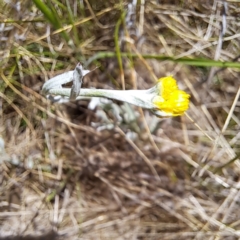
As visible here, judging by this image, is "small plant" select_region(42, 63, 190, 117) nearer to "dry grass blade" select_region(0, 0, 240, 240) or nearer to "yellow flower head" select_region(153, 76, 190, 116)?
"yellow flower head" select_region(153, 76, 190, 116)

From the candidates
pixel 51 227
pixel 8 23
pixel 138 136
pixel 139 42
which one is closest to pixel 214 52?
pixel 139 42

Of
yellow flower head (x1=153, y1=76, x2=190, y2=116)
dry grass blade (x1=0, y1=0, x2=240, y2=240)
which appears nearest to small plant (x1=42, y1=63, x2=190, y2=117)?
yellow flower head (x1=153, y1=76, x2=190, y2=116)

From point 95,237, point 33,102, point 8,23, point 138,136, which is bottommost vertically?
point 95,237

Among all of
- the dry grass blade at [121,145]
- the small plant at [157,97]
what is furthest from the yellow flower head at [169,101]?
the dry grass blade at [121,145]

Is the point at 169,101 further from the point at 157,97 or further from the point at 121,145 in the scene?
the point at 121,145

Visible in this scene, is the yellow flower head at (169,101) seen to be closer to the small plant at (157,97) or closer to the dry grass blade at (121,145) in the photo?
the small plant at (157,97)

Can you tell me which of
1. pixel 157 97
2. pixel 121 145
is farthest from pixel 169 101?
pixel 121 145

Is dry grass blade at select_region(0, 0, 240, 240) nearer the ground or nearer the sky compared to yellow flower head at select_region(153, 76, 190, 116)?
nearer the ground

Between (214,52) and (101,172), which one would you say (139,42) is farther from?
(101,172)
